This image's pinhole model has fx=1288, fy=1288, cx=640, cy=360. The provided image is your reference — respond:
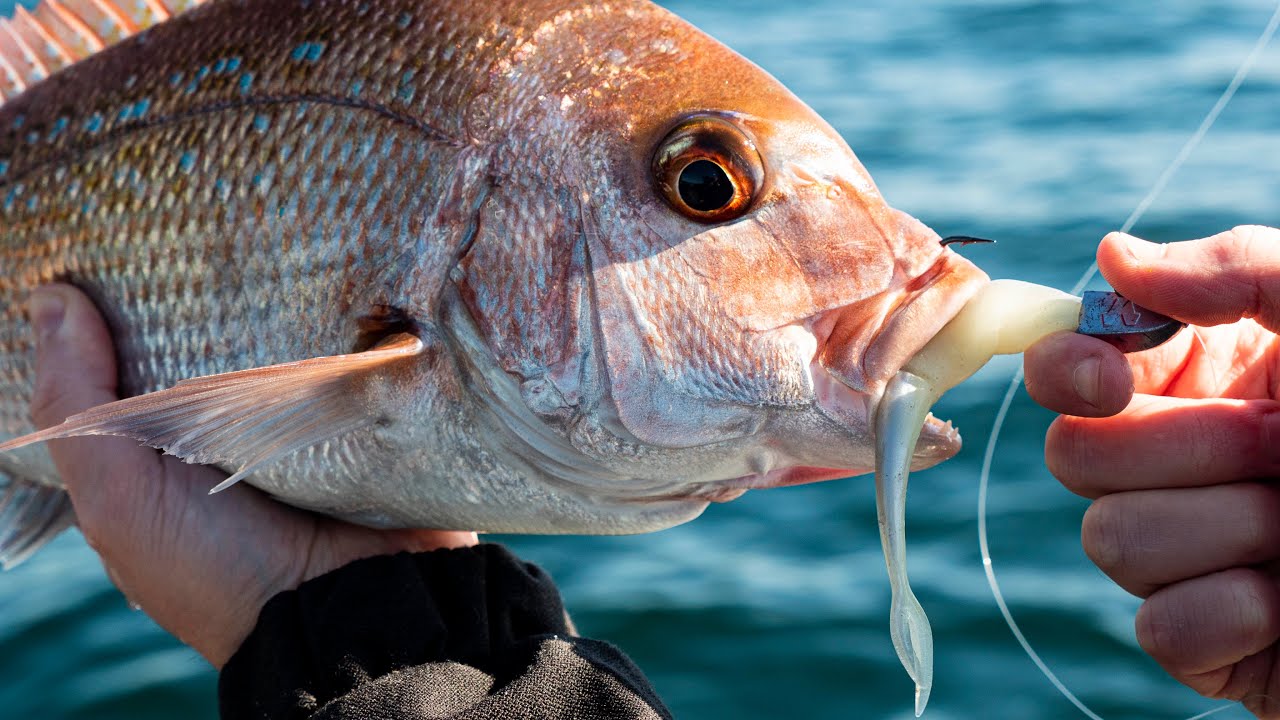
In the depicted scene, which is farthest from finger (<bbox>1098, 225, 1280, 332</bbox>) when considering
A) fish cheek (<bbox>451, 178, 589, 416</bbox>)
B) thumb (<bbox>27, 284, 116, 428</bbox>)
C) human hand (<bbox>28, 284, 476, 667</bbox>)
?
thumb (<bbox>27, 284, 116, 428</bbox>)

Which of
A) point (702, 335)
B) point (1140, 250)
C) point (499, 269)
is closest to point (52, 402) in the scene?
point (499, 269)

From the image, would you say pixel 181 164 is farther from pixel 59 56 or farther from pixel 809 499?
pixel 809 499

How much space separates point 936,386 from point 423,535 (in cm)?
119

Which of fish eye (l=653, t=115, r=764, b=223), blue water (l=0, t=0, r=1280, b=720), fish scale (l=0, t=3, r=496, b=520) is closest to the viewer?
fish eye (l=653, t=115, r=764, b=223)

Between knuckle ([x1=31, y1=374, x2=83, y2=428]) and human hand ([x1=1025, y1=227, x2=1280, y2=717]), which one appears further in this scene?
knuckle ([x1=31, y1=374, x2=83, y2=428])

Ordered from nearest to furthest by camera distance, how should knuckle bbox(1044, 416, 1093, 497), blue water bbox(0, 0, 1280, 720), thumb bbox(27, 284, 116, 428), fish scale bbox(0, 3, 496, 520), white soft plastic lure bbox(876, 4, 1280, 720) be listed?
white soft plastic lure bbox(876, 4, 1280, 720), fish scale bbox(0, 3, 496, 520), knuckle bbox(1044, 416, 1093, 497), thumb bbox(27, 284, 116, 428), blue water bbox(0, 0, 1280, 720)

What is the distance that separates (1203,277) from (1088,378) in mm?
251

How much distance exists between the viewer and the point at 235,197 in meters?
2.19

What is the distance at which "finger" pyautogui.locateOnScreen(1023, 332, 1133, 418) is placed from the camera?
1934 mm

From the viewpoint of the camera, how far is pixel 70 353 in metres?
2.32

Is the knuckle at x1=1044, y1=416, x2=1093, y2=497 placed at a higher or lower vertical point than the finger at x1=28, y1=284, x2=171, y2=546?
lower

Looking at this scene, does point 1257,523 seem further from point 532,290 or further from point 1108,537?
point 532,290

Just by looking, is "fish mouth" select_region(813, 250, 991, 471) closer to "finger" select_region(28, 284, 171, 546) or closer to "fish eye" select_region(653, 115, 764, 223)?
"fish eye" select_region(653, 115, 764, 223)

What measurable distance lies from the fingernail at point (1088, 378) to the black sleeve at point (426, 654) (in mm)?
832
